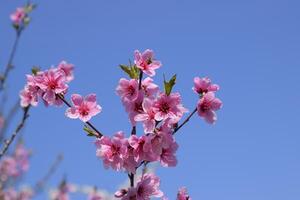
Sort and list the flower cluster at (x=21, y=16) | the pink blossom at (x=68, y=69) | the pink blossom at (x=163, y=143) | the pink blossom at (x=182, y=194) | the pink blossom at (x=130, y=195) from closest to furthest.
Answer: the pink blossom at (x=163, y=143) < the pink blossom at (x=130, y=195) < the pink blossom at (x=182, y=194) < the pink blossom at (x=68, y=69) < the flower cluster at (x=21, y=16)

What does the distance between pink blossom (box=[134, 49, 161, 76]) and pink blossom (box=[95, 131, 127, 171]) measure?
41 cm

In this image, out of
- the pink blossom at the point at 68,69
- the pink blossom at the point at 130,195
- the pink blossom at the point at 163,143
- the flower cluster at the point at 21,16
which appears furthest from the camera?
the flower cluster at the point at 21,16

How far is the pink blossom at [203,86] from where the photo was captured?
2.89 metres

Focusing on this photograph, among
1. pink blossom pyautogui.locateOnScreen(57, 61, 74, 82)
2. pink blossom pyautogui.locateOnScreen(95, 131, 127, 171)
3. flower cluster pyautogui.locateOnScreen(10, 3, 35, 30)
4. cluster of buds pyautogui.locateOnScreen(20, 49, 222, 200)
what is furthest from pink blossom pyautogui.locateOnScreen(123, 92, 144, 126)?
flower cluster pyautogui.locateOnScreen(10, 3, 35, 30)

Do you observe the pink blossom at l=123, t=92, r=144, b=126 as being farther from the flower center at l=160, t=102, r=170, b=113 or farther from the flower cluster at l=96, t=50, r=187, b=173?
the flower center at l=160, t=102, r=170, b=113

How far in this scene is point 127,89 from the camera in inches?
109

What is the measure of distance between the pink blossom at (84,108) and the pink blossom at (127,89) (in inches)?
9.0

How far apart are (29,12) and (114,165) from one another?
12.6ft

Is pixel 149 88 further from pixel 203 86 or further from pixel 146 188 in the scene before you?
pixel 146 188

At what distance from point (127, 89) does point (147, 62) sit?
22cm

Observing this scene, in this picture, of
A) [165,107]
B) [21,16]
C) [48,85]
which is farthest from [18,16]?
[165,107]

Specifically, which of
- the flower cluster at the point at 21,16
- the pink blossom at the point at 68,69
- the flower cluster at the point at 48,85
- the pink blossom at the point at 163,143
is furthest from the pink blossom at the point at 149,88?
the flower cluster at the point at 21,16

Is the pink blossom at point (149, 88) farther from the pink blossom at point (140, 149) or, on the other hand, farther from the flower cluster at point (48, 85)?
the flower cluster at point (48, 85)

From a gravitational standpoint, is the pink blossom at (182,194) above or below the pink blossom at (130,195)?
above
